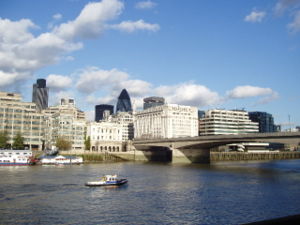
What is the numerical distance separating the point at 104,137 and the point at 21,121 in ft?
172

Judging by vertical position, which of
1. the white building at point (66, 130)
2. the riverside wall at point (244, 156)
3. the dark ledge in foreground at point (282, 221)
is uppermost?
the white building at point (66, 130)

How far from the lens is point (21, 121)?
152 meters

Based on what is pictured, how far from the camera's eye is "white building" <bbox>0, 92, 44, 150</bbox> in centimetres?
14762

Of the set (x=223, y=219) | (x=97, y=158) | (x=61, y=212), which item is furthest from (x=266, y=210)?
(x=97, y=158)

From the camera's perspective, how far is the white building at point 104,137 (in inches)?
7239

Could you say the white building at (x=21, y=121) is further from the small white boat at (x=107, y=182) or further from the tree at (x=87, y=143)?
the small white boat at (x=107, y=182)

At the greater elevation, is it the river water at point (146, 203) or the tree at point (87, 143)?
the tree at point (87, 143)

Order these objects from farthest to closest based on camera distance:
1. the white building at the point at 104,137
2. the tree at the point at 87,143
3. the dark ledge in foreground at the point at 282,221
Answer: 1. the white building at the point at 104,137
2. the tree at the point at 87,143
3. the dark ledge in foreground at the point at 282,221

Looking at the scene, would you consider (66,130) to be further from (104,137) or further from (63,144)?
(104,137)

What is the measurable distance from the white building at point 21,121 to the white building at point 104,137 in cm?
3404

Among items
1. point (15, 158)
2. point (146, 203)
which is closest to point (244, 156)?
point (15, 158)

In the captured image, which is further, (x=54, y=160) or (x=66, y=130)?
(x=66, y=130)

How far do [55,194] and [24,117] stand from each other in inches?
4574

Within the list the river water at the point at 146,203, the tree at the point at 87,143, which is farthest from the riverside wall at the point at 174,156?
the river water at the point at 146,203
